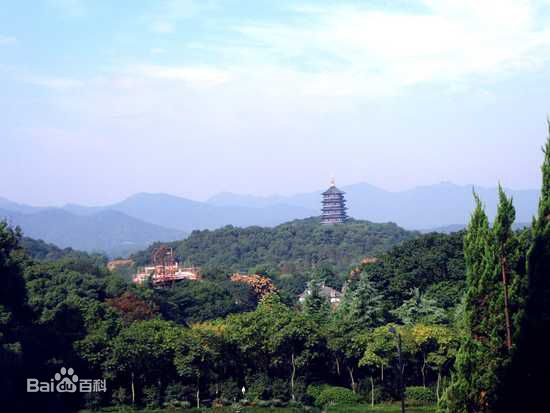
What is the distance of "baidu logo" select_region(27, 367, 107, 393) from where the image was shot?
60.9ft

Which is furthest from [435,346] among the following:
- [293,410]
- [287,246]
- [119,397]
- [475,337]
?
[287,246]

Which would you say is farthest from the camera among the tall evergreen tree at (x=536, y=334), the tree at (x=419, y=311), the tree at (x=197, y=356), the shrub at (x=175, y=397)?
the tree at (x=419, y=311)

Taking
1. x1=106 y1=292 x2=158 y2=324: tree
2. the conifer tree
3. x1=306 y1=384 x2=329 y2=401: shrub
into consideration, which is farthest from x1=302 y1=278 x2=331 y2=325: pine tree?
the conifer tree

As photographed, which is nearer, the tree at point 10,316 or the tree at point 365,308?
the tree at point 10,316

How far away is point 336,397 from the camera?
19.5 metres

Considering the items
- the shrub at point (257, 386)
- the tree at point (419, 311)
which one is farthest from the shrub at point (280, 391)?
Answer: the tree at point (419, 311)

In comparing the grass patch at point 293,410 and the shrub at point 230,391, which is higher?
the shrub at point 230,391

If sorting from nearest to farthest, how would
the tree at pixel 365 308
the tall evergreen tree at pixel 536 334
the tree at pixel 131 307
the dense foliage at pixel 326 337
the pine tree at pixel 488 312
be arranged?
the pine tree at pixel 488 312, the tall evergreen tree at pixel 536 334, the dense foliage at pixel 326 337, the tree at pixel 365 308, the tree at pixel 131 307

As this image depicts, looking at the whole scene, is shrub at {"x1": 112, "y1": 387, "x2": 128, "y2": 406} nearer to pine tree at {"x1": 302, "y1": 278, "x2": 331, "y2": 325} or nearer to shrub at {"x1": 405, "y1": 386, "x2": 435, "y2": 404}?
shrub at {"x1": 405, "y1": 386, "x2": 435, "y2": 404}

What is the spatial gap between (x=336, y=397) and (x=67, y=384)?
6.85m

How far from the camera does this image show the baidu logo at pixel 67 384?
1856cm

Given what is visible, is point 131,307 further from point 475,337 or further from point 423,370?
point 475,337

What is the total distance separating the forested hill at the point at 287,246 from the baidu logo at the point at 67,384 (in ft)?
152

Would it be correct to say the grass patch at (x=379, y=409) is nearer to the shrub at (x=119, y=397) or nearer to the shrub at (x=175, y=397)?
the shrub at (x=175, y=397)
